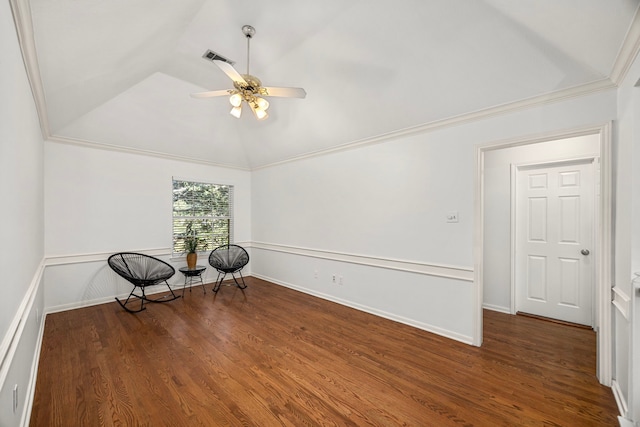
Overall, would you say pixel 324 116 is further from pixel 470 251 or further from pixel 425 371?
pixel 425 371

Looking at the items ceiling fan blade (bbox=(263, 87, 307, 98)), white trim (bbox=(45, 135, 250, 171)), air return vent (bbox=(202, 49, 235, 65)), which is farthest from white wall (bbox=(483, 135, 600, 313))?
white trim (bbox=(45, 135, 250, 171))

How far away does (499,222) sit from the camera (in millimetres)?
3793

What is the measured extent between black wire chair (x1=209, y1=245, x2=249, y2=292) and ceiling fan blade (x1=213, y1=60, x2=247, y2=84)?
3247mm

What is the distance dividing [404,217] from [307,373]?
6.64 ft

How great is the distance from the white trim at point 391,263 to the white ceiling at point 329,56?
1.63m

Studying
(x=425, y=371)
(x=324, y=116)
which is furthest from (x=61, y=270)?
(x=425, y=371)

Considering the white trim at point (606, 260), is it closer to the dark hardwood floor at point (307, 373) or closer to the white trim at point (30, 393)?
the dark hardwood floor at point (307, 373)

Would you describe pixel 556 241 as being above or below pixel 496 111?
below

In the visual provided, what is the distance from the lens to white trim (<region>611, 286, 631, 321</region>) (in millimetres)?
1775

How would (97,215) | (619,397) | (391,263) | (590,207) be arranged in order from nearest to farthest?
(619,397)
(590,207)
(391,263)
(97,215)

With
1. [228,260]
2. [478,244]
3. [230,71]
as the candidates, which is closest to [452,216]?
[478,244]

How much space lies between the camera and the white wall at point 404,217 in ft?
9.14

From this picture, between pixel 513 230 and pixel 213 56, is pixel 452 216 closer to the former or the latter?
pixel 513 230

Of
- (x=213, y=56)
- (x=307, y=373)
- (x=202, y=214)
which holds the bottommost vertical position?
(x=307, y=373)
